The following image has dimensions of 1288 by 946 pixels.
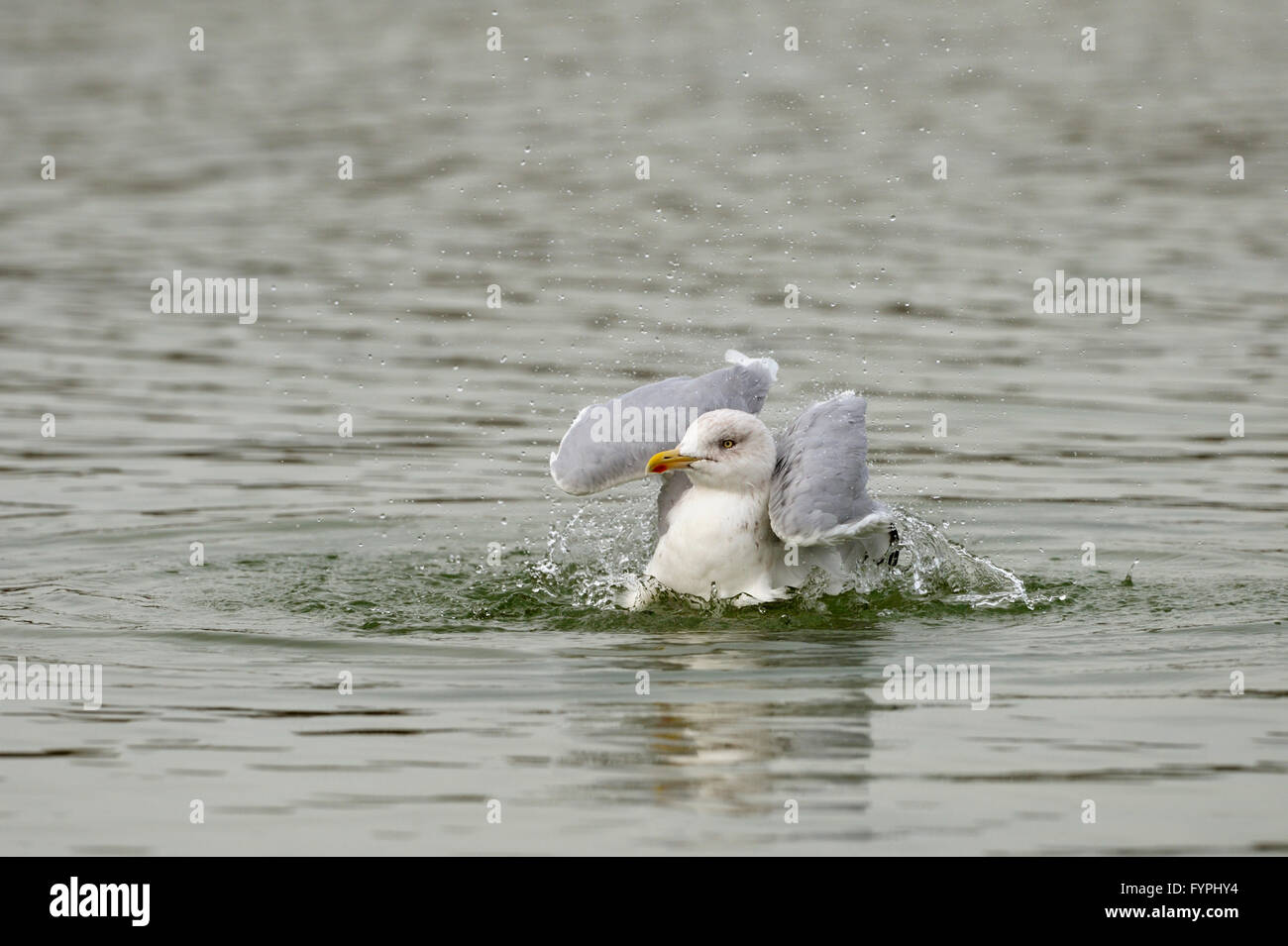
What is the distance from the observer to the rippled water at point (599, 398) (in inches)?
317

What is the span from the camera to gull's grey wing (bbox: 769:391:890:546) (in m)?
10.2

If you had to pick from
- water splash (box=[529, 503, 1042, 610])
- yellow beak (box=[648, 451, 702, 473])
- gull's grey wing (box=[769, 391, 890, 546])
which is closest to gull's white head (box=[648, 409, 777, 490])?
yellow beak (box=[648, 451, 702, 473])

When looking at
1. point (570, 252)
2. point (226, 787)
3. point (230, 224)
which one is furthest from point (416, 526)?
point (230, 224)

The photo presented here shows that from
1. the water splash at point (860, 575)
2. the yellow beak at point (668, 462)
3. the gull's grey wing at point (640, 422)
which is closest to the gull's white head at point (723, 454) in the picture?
the yellow beak at point (668, 462)

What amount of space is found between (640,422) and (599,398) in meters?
3.78

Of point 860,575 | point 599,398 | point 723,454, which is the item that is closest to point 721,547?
point 723,454

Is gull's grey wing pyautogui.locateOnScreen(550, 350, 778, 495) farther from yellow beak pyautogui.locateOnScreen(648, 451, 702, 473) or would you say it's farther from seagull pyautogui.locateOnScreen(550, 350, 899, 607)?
yellow beak pyautogui.locateOnScreen(648, 451, 702, 473)

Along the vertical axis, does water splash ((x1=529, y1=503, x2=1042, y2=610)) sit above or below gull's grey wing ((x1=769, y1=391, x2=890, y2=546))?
below

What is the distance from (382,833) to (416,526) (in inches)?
216

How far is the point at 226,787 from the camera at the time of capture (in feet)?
26.0

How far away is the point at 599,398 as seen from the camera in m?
15.0
